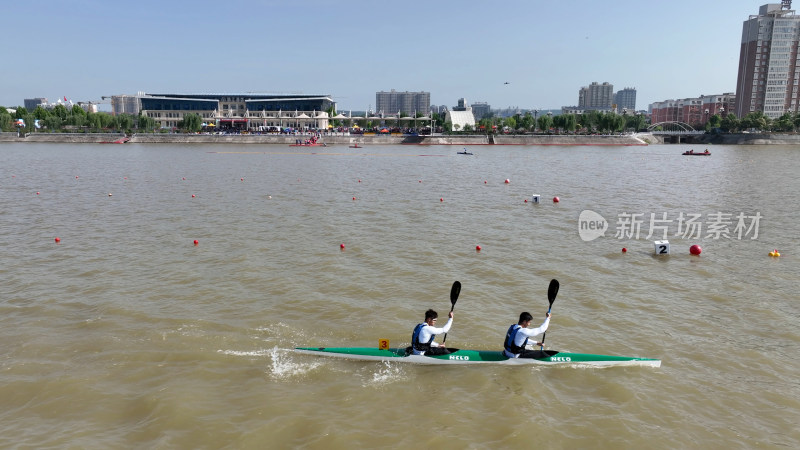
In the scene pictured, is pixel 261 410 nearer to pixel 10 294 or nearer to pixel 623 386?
pixel 623 386

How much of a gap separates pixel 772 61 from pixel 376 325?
212 meters

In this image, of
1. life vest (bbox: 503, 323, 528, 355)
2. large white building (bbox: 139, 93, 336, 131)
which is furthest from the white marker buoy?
large white building (bbox: 139, 93, 336, 131)

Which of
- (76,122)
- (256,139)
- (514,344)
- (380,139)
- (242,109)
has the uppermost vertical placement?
(242,109)

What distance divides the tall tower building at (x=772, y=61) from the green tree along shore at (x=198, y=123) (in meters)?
25.1

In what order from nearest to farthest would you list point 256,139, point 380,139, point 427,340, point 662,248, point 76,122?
point 427,340 < point 662,248 < point 256,139 < point 380,139 < point 76,122

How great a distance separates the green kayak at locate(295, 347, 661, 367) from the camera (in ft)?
36.1

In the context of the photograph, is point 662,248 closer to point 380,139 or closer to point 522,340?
point 522,340

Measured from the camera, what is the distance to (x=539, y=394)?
10.1 m

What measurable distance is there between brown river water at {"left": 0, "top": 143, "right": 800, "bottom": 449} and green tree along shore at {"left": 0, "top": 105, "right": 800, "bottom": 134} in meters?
115

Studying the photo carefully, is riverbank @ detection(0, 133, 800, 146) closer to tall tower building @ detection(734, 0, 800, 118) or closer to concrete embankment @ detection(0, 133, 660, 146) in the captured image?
concrete embankment @ detection(0, 133, 660, 146)

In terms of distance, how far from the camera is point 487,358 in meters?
11.0

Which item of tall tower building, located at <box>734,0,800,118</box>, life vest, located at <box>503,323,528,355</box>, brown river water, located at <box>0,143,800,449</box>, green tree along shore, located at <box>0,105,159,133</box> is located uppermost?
tall tower building, located at <box>734,0,800,118</box>

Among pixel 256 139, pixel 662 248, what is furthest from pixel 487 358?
pixel 256 139

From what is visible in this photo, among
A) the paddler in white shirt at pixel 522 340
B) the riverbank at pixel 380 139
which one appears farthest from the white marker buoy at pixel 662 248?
the riverbank at pixel 380 139
